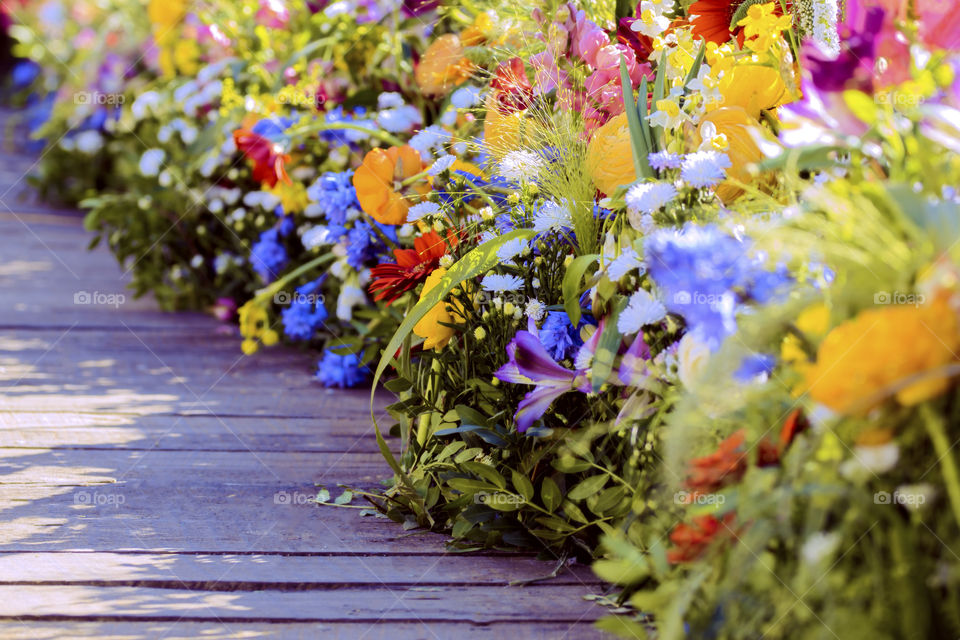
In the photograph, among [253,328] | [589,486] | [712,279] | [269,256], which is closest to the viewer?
[712,279]

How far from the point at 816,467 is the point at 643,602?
0.23m

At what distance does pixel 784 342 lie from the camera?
936 millimetres

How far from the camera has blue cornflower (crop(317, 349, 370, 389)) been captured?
2.01 metres

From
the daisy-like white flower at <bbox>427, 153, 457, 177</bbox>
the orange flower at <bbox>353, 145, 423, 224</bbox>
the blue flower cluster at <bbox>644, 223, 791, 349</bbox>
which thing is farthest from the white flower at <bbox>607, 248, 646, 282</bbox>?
the orange flower at <bbox>353, 145, 423, 224</bbox>

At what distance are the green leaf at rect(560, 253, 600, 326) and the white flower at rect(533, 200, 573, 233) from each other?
4.2 inches

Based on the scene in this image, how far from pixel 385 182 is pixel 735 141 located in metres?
0.63

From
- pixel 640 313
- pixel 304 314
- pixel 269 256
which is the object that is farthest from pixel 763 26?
pixel 269 256

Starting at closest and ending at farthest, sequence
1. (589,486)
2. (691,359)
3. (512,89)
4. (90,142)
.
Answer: (691,359) → (589,486) → (512,89) → (90,142)

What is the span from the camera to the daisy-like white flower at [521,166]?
1388 millimetres

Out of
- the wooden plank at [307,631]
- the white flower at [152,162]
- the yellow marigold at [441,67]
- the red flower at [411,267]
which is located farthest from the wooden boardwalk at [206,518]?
the yellow marigold at [441,67]

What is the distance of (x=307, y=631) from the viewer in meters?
1.11

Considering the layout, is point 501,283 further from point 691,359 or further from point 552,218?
point 691,359

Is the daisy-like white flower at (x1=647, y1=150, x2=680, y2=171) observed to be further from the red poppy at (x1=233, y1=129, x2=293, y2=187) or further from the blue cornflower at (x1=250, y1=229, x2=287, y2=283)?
the blue cornflower at (x1=250, y1=229, x2=287, y2=283)

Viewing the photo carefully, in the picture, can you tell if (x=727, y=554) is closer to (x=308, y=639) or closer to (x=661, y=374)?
(x=661, y=374)
